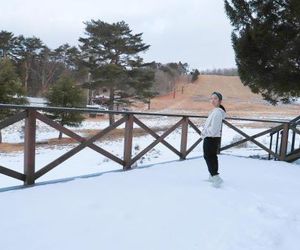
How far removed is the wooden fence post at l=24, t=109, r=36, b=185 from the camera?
5211 mm

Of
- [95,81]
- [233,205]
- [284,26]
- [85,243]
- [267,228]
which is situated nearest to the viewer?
[85,243]

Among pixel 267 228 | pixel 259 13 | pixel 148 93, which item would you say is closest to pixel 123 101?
pixel 148 93

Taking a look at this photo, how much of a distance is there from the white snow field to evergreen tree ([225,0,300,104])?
219 inches

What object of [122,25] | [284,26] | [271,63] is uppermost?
[122,25]

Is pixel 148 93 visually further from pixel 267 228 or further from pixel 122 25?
pixel 267 228

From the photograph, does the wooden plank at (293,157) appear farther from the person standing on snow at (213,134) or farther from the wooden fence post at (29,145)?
the wooden fence post at (29,145)

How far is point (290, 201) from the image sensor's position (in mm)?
5199

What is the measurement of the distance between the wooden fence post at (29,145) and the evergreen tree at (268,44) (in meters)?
7.74

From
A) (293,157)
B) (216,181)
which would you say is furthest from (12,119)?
(293,157)

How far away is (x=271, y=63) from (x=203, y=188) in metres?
7.31

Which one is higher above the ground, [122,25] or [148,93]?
[122,25]

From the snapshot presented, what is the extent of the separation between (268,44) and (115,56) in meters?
23.3

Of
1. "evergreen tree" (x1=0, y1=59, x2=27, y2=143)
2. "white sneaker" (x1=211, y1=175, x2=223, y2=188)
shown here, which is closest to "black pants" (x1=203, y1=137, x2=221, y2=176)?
"white sneaker" (x1=211, y1=175, x2=223, y2=188)

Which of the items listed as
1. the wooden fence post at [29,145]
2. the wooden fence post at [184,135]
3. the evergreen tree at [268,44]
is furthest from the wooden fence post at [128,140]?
the evergreen tree at [268,44]
